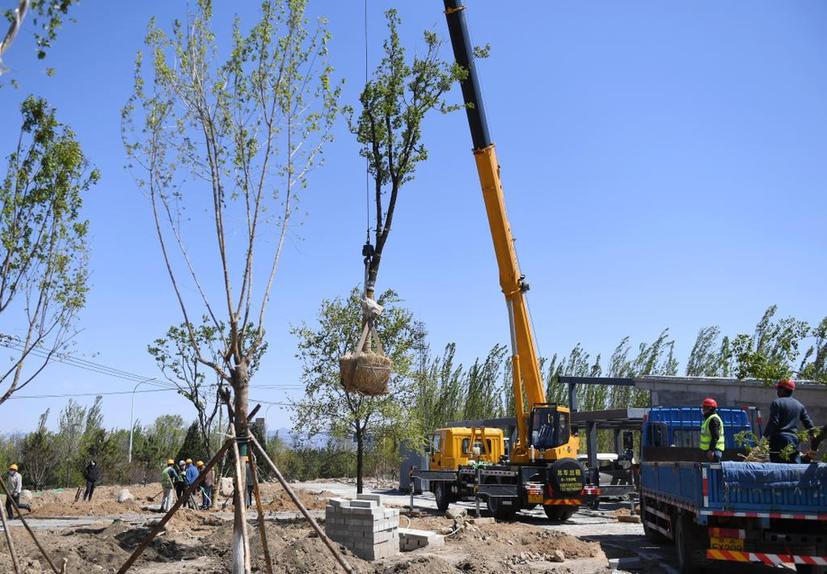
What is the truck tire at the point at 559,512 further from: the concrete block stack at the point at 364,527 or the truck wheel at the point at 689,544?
the truck wheel at the point at 689,544

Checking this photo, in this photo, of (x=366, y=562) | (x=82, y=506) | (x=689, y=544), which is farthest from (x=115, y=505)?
(x=689, y=544)

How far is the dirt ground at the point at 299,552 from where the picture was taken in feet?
36.9

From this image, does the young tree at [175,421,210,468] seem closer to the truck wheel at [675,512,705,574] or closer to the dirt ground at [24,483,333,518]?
the dirt ground at [24,483,333,518]

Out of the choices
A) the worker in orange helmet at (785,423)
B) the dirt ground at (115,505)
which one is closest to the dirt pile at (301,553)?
the worker in orange helmet at (785,423)

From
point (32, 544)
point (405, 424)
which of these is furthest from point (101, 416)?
point (32, 544)

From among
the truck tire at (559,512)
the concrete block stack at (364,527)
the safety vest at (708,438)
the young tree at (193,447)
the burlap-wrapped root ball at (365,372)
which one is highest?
the burlap-wrapped root ball at (365,372)

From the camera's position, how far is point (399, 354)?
93.2ft

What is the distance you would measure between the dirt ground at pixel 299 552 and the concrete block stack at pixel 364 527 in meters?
0.47

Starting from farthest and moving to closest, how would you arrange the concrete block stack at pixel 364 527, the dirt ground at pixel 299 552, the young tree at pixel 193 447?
the young tree at pixel 193 447 < the concrete block stack at pixel 364 527 < the dirt ground at pixel 299 552

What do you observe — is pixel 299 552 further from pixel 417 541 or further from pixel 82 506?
pixel 82 506

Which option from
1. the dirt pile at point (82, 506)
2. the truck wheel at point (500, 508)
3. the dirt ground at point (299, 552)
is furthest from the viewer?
the dirt pile at point (82, 506)

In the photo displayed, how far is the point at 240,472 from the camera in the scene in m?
8.12

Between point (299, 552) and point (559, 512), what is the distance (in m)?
10.6

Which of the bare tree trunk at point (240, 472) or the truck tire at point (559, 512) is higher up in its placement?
the bare tree trunk at point (240, 472)
